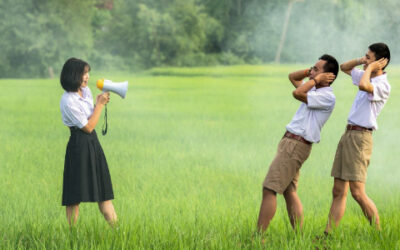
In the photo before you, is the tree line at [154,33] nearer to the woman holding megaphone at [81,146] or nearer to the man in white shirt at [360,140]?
the man in white shirt at [360,140]

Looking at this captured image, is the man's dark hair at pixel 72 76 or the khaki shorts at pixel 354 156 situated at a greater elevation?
→ the man's dark hair at pixel 72 76

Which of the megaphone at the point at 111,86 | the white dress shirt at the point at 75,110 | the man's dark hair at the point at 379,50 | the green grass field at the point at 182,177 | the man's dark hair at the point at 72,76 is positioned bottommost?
the green grass field at the point at 182,177

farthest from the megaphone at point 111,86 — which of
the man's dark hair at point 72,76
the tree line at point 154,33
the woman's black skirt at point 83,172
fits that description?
the tree line at point 154,33

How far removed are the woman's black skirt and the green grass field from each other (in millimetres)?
210

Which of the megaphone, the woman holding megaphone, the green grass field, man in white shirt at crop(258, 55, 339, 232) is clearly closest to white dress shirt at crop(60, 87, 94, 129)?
the woman holding megaphone

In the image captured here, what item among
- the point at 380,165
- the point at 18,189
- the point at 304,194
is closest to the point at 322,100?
the point at 304,194

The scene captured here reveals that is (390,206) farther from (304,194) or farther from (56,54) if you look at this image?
(56,54)

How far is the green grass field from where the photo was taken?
434cm

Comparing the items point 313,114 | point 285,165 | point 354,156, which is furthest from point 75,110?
point 354,156

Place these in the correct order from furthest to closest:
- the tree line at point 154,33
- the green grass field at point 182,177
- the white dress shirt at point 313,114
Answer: the tree line at point 154,33
the green grass field at point 182,177
the white dress shirt at point 313,114

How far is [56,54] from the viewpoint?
23500 mm

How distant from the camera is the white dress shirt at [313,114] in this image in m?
4.21

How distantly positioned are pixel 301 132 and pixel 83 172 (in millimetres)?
1406

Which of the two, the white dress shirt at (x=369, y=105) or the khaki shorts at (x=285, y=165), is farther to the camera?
the white dress shirt at (x=369, y=105)
